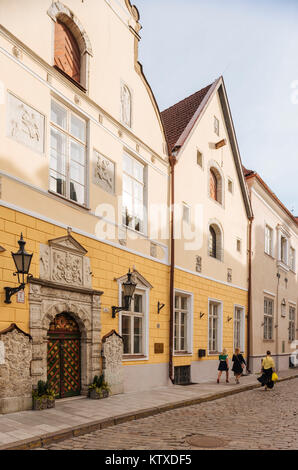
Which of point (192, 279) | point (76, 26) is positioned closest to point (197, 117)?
point (192, 279)

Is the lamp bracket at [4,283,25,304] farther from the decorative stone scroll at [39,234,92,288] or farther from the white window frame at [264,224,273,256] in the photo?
the white window frame at [264,224,273,256]

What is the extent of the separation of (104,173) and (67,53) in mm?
3249

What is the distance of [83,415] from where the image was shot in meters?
9.66

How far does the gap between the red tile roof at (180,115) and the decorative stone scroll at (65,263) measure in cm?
761

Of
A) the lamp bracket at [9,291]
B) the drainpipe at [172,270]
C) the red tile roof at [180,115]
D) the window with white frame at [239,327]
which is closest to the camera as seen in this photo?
the lamp bracket at [9,291]

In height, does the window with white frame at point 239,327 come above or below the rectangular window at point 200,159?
below

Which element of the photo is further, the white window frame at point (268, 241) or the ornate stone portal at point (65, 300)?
the white window frame at point (268, 241)

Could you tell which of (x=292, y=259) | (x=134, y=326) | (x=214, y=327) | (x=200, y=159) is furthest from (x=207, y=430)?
(x=292, y=259)

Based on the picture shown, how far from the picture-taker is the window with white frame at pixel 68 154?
11.8 m

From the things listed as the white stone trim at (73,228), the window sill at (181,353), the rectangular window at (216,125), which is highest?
the rectangular window at (216,125)

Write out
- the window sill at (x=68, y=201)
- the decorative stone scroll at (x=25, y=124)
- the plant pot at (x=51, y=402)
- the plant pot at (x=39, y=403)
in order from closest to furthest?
the plant pot at (x=39, y=403)
the plant pot at (x=51, y=402)
the decorative stone scroll at (x=25, y=124)
the window sill at (x=68, y=201)

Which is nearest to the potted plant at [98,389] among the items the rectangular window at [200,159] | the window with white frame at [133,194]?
the window with white frame at [133,194]

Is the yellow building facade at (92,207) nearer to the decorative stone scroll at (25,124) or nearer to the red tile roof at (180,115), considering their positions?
the decorative stone scroll at (25,124)

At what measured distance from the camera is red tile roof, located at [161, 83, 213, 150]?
19.2 m
